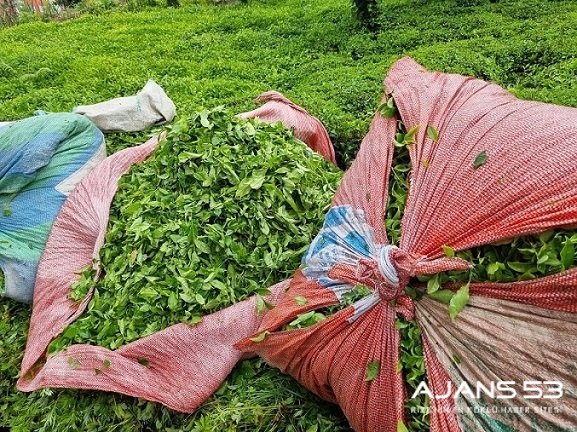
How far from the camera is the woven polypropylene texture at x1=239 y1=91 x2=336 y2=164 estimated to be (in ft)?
10.3

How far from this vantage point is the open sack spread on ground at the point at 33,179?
2.81m

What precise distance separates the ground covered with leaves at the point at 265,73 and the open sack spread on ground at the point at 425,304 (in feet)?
0.21

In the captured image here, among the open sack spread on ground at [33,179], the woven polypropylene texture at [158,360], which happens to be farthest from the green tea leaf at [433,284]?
the open sack spread on ground at [33,179]

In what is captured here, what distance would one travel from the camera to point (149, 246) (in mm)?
2432

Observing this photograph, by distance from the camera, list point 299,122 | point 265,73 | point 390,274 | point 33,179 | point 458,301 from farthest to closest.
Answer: point 265,73 → point 299,122 → point 33,179 → point 390,274 → point 458,301

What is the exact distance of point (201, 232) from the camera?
2.40 meters

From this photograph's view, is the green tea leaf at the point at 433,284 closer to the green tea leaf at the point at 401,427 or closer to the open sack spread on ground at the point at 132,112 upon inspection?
the green tea leaf at the point at 401,427

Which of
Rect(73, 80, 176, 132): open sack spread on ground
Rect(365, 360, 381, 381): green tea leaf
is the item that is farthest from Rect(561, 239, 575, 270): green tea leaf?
Rect(73, 80, 176, 132): open sack spread on ground

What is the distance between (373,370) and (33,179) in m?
2.00

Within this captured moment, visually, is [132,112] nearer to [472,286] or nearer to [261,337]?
[261,337]

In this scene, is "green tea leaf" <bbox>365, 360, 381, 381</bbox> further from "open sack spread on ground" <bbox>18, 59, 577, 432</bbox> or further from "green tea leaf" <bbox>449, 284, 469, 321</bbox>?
"green tea leaf" <bbox>449, 284, 469, 321</bbox>

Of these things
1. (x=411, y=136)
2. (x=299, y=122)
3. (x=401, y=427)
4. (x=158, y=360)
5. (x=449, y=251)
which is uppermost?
(x=411, y=136)

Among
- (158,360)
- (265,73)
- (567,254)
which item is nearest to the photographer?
(567,254)

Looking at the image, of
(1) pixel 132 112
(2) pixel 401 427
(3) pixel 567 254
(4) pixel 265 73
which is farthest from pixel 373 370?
(4) pixel 265 73
